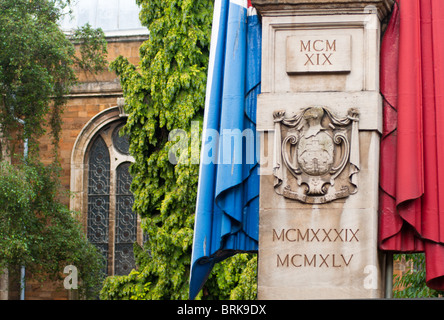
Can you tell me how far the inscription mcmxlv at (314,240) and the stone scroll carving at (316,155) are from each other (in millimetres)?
192

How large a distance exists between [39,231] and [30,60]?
12.5 feet

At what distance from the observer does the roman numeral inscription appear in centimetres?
580

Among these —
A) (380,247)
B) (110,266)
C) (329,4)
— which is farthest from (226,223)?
(110,266)

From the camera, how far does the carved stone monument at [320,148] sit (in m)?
5.59

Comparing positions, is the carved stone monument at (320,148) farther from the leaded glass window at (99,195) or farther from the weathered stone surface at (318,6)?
the leaded glass window at (99,195)

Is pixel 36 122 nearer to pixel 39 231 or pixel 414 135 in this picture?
pixel 39 231

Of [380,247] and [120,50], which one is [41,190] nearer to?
[120,50]

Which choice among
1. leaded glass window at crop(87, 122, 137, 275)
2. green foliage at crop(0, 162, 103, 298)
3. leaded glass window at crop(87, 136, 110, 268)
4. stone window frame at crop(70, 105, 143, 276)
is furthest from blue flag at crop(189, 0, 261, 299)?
leaded glass window at crop(87, 136, 110, 268)

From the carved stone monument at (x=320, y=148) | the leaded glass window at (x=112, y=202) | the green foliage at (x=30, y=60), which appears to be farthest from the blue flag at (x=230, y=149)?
the leaded glass window at (x=112, y=202)

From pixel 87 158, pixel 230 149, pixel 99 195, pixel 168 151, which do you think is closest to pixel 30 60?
pixel 168 151

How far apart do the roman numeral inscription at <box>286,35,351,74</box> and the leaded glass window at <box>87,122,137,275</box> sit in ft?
64.3

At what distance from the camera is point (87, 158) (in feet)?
85.9

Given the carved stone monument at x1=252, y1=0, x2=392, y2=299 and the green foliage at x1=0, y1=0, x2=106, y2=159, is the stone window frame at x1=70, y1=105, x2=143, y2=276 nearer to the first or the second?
the green foliage at x1=0, y1=0, x2=106, y2=159

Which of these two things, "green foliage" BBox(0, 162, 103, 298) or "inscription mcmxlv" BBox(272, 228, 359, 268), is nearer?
"inscription mcmxlv" BBox(272, 228, 359, 268)
